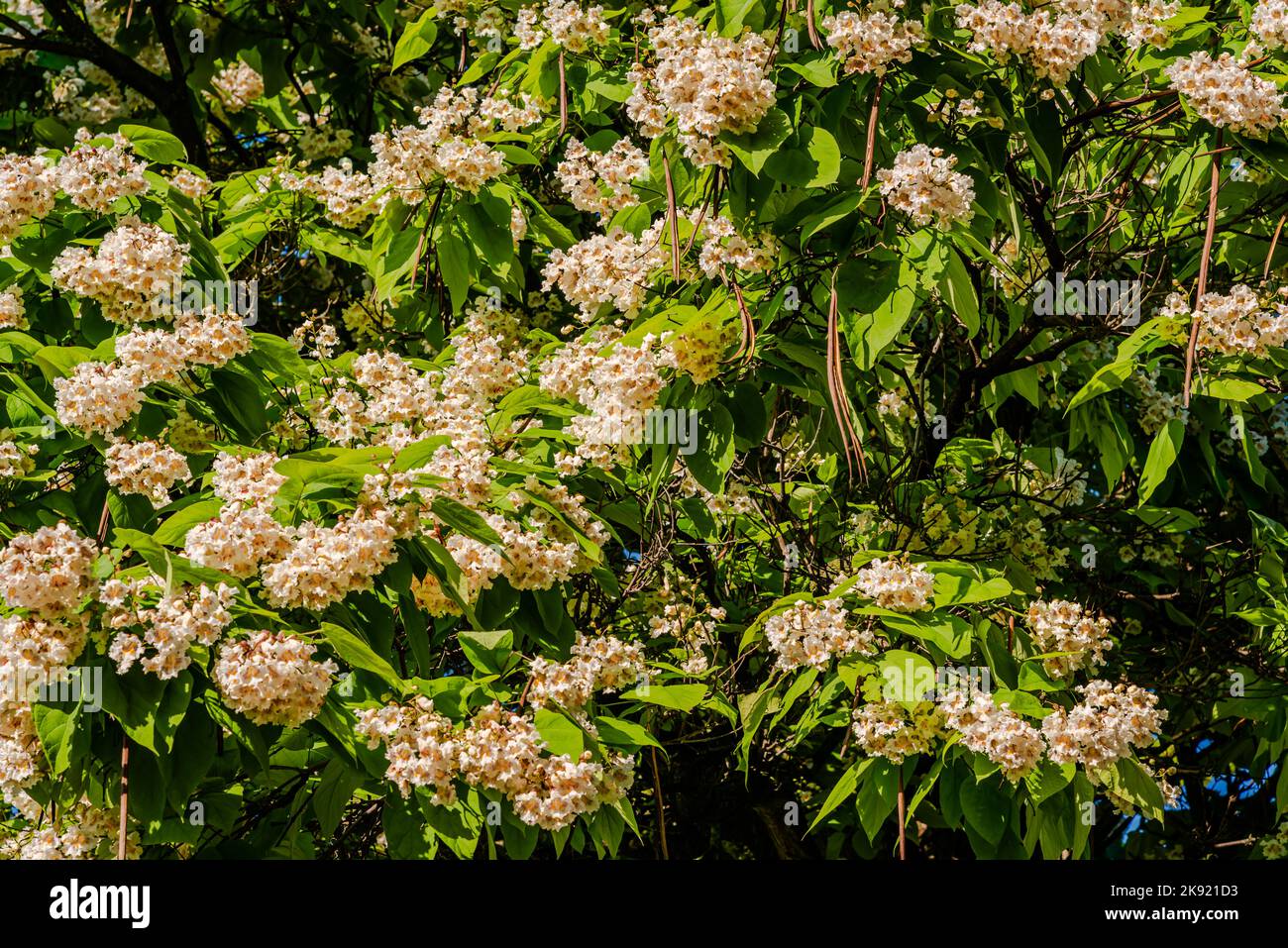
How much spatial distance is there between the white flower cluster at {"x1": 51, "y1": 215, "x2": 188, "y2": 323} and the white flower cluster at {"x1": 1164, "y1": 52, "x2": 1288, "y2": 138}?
86.1 inches

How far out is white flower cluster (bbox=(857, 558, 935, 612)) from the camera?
309cm

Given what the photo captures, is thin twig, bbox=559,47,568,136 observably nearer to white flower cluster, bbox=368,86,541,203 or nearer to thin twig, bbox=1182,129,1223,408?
white flower cluster, bbox=368,86,541,203

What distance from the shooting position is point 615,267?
3270mm

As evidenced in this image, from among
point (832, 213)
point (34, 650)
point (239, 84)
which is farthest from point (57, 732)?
point (239, 84)

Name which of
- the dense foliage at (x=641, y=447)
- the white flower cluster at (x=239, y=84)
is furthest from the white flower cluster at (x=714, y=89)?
the white flower cluster at (x=239, y=84)

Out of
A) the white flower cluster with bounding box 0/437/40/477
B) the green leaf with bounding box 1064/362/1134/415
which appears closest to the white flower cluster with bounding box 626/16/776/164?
the green leaf with bounding box 1064/362/1134/415

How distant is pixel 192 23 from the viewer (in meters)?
4.94

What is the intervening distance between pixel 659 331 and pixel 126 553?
3.72ft

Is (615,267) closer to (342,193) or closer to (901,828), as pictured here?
(342,193)

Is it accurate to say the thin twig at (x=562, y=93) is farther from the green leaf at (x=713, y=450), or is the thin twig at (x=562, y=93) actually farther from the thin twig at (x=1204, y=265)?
the thin twig at (x=1204, y=265)

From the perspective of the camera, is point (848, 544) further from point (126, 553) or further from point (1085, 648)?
point (126, 553)

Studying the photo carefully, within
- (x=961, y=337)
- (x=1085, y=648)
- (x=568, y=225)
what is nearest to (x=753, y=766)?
(x=1085, y=648)

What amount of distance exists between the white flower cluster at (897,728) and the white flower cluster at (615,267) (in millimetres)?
1083

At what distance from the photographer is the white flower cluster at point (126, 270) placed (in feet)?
9.43
